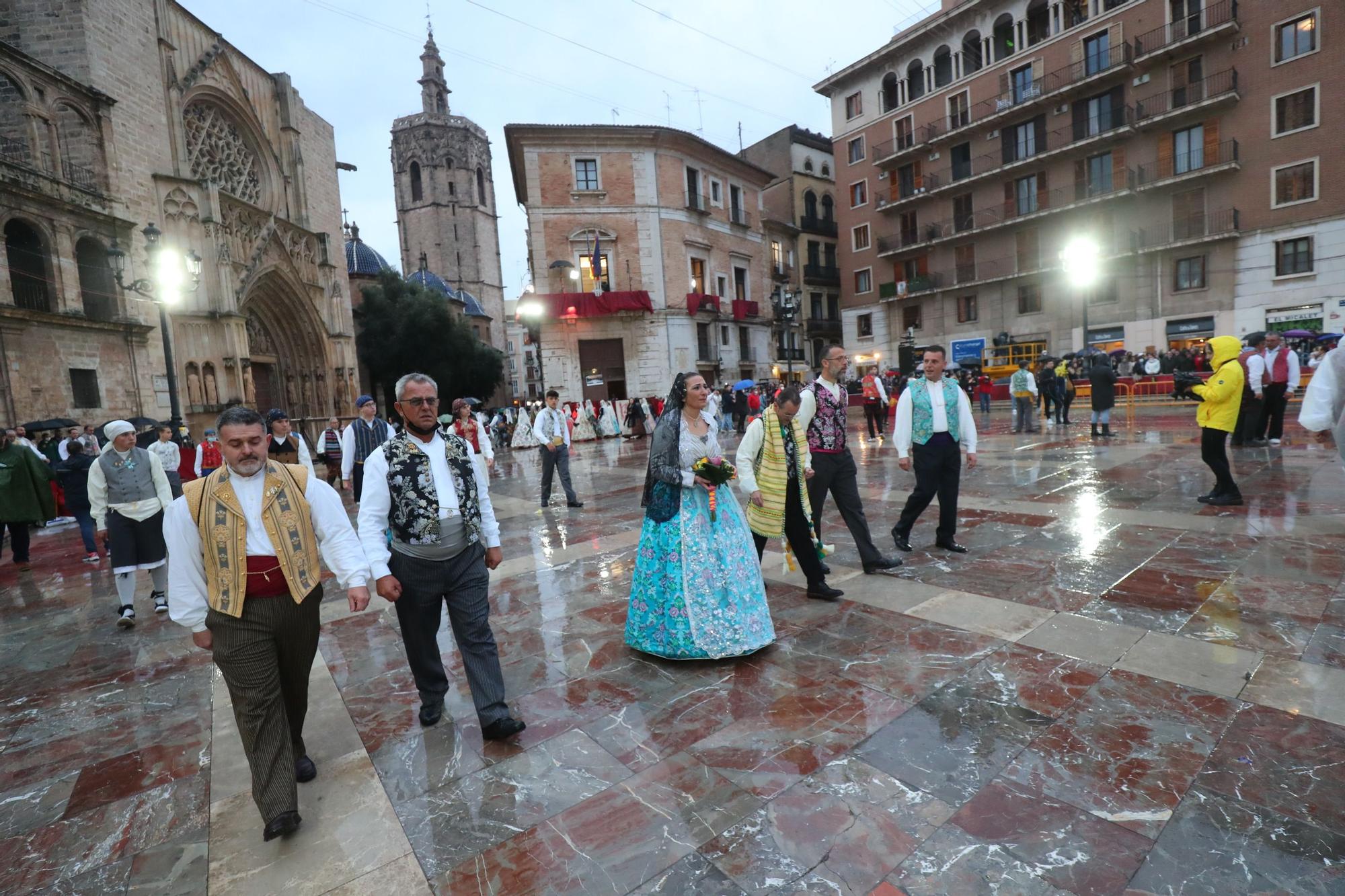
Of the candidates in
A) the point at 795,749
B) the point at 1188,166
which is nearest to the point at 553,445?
the point at 795,749

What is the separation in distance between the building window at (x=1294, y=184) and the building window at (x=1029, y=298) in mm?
8143

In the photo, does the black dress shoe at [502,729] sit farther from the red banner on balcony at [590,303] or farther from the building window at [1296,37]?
the building window at [1296,37]

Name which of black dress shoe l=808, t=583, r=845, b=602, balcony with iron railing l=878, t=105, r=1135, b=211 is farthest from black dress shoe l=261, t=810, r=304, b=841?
balcony with iron railing l=878, t=105, r=1135, b=211

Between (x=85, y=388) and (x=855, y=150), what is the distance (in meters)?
35.3

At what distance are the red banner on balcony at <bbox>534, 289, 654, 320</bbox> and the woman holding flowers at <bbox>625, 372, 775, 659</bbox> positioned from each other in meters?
25.4

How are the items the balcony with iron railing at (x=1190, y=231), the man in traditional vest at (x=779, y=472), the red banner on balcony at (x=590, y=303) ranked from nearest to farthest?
the man in traditional vest at (x=779, y=472) < the balcony with iron railing at (x=1190, y=231) < the red banner on balcony at (x=590, y=303)

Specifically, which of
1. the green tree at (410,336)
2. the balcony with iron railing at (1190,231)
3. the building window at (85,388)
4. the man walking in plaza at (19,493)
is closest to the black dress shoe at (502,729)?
the man walking in plaza at (19,493)

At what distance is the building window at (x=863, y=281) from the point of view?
3662 cm

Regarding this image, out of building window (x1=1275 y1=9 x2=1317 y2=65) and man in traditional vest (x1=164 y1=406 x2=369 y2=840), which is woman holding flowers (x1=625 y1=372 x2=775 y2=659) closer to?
man in traditional vest (x1=164 y1=406 x2=369 y2=840)

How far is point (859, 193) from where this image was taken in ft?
121

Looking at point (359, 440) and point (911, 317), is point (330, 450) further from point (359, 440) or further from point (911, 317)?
point (911, 317)

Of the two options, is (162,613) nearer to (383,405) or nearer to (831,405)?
(831,405)

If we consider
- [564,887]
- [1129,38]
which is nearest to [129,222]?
[564,887]

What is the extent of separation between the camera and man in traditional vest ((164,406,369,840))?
8.45ft
